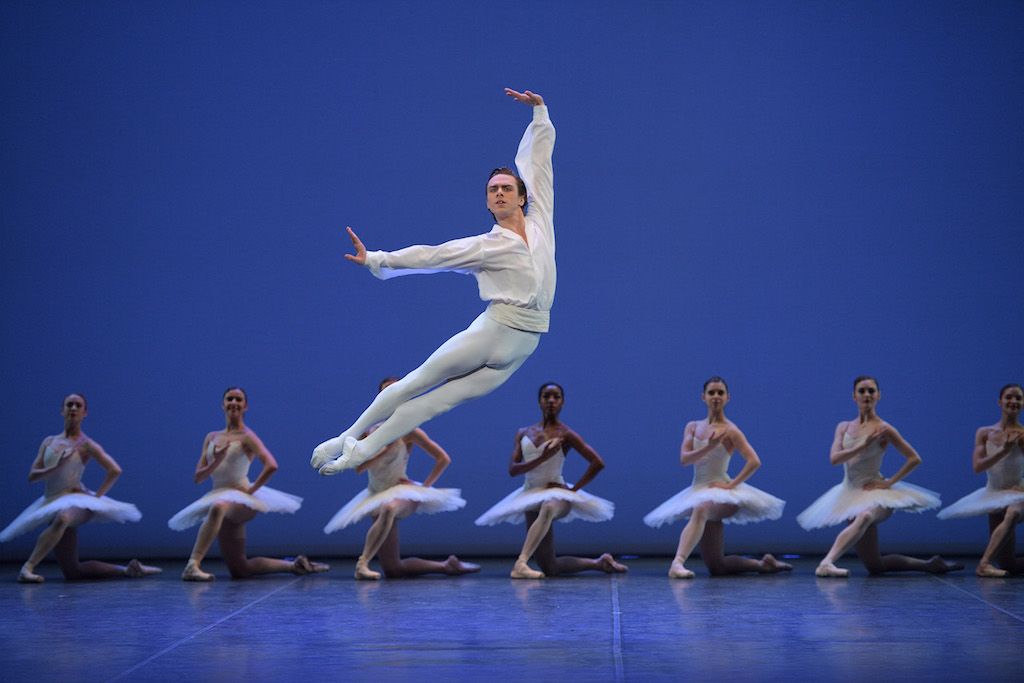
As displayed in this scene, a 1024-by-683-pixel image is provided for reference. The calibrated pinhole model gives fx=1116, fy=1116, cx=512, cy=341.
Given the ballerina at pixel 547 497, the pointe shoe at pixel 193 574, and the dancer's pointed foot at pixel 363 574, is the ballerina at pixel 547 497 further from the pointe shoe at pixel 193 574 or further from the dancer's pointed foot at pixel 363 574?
the pointe shoe at pixel 193 574

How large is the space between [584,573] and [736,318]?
205cm

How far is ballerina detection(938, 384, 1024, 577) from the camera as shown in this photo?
6.33 meters

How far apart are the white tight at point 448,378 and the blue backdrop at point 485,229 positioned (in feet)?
11.4

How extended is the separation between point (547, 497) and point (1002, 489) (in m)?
2.64

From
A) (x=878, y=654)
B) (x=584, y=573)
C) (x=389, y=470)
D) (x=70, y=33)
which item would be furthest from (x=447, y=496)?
(x=70, y=33)

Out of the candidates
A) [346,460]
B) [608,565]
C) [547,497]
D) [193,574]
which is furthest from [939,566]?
[193,574]

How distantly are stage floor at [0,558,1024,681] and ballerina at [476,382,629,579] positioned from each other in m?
0.27

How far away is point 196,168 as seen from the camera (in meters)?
7.91

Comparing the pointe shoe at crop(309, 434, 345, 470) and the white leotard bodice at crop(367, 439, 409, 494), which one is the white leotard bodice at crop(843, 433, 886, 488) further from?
the pointe shoe at crop(309, 434, 345, 470)

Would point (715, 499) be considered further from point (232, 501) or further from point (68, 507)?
point (68, 507)

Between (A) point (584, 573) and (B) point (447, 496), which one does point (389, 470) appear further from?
(A) point (584, 573)

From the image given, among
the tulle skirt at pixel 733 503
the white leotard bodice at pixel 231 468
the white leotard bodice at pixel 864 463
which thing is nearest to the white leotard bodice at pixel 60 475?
the white leotard bodice at pixel 231 468

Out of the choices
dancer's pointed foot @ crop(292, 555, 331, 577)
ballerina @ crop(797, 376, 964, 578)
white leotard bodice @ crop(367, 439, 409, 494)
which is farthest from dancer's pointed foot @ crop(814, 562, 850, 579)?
dancer's pointed foot @ crop(292, 555, 331, 577)

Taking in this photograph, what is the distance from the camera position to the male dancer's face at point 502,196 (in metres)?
4.19
